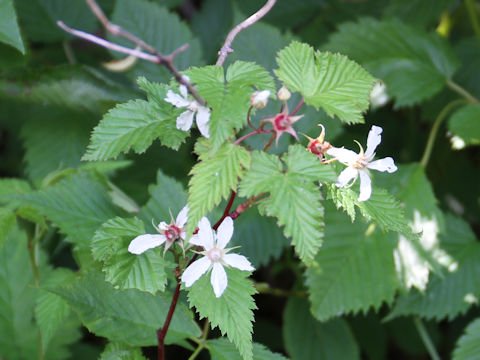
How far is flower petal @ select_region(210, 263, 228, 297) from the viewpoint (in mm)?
987

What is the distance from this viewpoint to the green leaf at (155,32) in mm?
2141

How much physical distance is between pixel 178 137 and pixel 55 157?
120 centimetres

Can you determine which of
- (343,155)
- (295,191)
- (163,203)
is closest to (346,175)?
(343,155)

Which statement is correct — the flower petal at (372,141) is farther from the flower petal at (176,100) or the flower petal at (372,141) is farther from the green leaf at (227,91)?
the flower petal at (176,100)

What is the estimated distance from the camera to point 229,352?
1.27 meters

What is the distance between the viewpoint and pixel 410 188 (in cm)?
193

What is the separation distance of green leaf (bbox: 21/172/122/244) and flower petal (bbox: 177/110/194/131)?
1.66 feet

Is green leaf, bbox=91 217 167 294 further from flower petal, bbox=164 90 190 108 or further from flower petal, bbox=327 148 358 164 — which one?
flower petal, bbox=327 148 358 164

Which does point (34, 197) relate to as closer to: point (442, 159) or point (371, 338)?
point (371, 338)

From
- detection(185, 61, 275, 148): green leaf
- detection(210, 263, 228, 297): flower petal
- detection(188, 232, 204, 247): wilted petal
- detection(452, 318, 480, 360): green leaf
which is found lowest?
detection(452, 318, 480, 360): green leaf

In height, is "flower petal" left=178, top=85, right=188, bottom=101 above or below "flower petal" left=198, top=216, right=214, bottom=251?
above

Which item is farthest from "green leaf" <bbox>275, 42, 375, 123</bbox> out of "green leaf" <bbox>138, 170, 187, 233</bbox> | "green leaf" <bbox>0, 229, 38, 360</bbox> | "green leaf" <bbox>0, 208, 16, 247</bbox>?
"green leaf" <bbox>0, 229, 38, 360</bbox>

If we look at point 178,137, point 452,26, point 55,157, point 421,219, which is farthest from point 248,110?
point 452,26

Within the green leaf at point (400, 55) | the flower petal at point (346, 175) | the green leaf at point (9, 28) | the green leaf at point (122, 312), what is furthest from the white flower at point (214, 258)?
the green leaf at point (400, 55)
